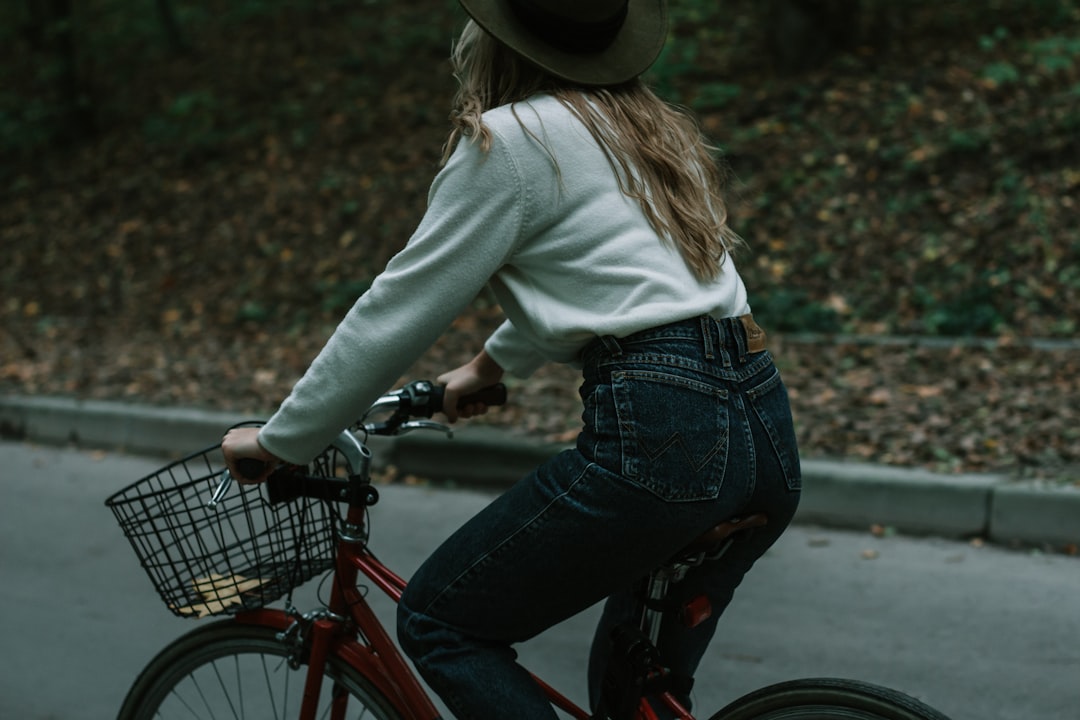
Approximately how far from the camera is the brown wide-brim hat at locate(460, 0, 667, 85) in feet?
6.34

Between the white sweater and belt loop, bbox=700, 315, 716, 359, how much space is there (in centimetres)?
2

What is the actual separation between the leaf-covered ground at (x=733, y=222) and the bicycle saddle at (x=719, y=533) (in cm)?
354

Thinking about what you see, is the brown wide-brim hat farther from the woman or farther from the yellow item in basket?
the yellow item in basket

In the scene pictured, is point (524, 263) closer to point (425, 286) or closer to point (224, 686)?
point (425, 286)

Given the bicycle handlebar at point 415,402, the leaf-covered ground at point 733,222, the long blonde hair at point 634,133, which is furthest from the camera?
the leaf-covered ground at point 733,222

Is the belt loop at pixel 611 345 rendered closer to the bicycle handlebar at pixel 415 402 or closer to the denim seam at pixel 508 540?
the denim seam at pixel 508 540

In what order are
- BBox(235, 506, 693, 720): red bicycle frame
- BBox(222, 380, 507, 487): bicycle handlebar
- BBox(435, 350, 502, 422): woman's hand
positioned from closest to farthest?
BBox(235, 506, 693, 720): red bicycle frame
BBox(222, 380, 507, 487): bicycle handlebar
BBox(435, 350, 502, 422): woman's hand

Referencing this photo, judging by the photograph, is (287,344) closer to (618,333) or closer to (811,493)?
(811,493)

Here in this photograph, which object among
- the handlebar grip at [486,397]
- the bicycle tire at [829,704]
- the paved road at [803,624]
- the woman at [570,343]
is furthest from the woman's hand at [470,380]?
the paved road at [803,624]

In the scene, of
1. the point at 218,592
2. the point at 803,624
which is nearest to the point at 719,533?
the point at 218,592

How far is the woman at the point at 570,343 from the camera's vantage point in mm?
1874

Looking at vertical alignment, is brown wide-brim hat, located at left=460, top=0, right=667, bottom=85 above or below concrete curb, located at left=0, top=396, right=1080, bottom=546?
above

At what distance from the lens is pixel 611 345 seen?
1.91 meters

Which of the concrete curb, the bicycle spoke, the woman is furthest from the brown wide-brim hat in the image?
the concrete curb
